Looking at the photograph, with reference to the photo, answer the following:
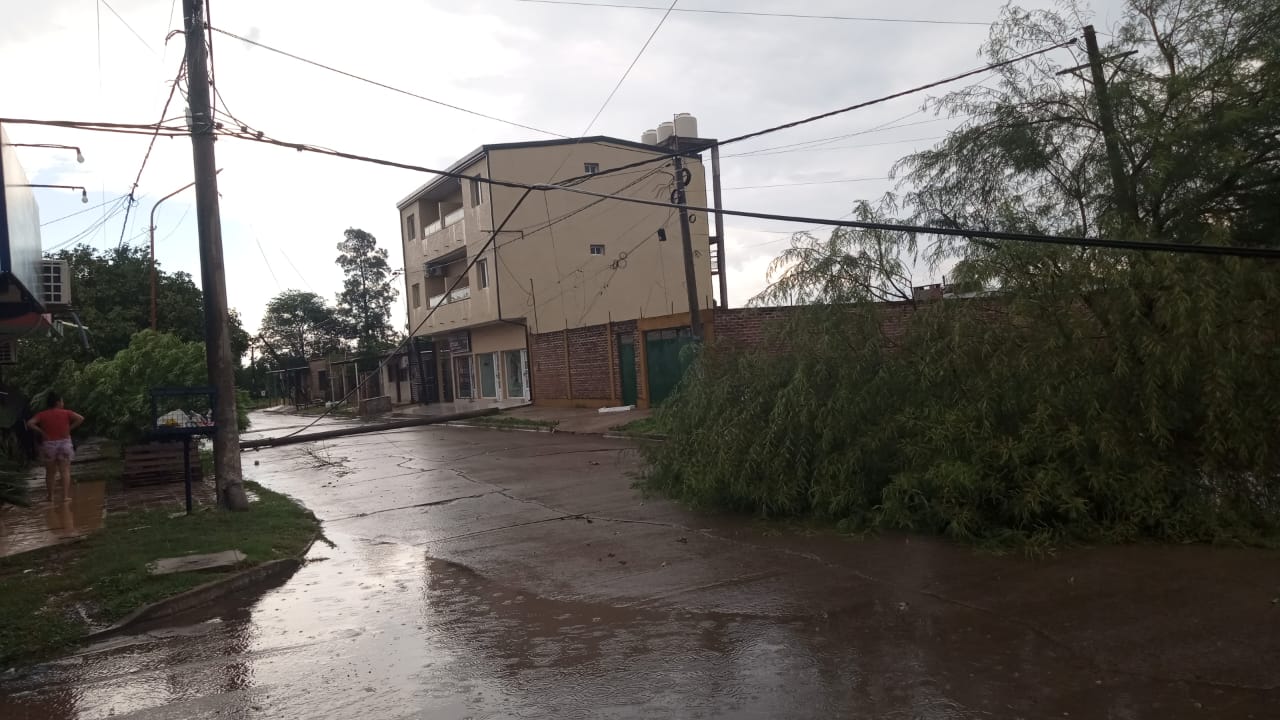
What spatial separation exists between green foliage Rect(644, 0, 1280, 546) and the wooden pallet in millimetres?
9492

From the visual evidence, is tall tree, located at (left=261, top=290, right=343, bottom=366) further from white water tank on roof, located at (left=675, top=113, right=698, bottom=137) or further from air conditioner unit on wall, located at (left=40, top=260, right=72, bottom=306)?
air conditioner unit on wall, located at (left=40, top=260, right=72, bottom=306)

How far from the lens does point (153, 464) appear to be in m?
15.2

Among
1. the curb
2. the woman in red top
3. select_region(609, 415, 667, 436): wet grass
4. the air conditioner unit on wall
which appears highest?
the air conditioner unit on wall

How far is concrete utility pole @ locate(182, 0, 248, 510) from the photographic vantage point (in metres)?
10.9

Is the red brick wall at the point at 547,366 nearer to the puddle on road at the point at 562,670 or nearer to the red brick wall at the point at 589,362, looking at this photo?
the red brick wall at the point at 589,362

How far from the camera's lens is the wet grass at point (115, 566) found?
6574 millimetres

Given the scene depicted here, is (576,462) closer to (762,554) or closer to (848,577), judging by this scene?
(762,554)

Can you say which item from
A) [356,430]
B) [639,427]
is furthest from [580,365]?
[356,430]

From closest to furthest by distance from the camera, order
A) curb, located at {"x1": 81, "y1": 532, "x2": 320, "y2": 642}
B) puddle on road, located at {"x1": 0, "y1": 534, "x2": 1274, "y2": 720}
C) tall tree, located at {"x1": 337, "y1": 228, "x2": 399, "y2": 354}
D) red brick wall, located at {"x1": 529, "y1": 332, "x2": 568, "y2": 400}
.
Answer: puddle on road, located at {"x1": 0, "y1": 534, "x2": 1274, "y2": 720} < curb, located at {"x1": 81, "y1": 532, "x2": 320, "y2": 642} < red brick wall, located at {"x1": 529, "y1": 332, "x2": 568, "y2": 400} < tall tree, located at {"x1": 337, "y1": 228, "x2": 399, "y2": 354}

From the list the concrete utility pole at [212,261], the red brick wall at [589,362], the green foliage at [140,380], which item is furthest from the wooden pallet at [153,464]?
the red brick wall at [589,362]

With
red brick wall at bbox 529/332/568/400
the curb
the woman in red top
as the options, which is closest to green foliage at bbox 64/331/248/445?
the woman in red top

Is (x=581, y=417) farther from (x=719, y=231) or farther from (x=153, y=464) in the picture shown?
(x=153, y=464)

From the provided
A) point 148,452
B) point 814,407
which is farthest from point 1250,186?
point 148,452

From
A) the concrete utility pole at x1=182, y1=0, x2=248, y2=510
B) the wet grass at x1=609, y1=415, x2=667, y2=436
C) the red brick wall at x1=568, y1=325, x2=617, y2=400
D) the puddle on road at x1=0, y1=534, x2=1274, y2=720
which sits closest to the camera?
the puddle on road at x1=0, y1=534, x2=1274, y2=720
